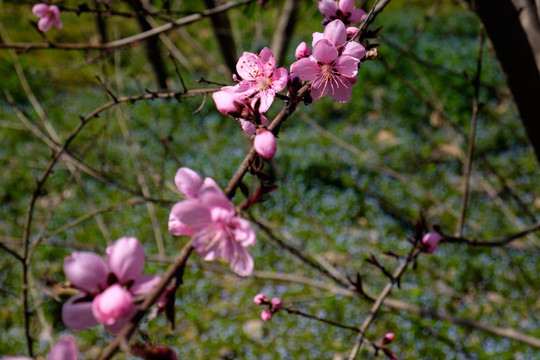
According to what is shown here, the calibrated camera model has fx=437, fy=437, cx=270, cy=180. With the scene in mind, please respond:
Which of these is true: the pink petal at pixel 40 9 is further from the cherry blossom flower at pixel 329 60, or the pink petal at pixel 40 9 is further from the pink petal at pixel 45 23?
the cherry blossom flower at pixel 329 60

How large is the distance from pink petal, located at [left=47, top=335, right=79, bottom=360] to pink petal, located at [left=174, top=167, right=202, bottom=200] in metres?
0.27

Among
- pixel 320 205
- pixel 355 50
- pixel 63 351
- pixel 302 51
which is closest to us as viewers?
pixel 63 351

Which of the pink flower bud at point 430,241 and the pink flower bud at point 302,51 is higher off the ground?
the pink flower bud at point 302,51

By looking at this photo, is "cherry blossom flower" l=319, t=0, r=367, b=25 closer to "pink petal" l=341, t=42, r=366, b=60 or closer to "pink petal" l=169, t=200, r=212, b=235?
"pink petal" l=341, t=42, r=366, b=60

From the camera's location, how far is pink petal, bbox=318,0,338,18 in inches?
41.0

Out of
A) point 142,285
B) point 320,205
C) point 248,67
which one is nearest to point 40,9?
point 248,67

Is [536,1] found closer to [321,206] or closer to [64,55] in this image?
[321,206]

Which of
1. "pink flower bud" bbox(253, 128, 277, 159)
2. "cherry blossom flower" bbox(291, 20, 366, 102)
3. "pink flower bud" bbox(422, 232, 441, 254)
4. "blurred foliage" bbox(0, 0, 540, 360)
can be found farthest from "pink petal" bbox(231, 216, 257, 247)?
"blurred foliage" bbox(0, 0, 540, 360)

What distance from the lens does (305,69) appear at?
86 centimetres

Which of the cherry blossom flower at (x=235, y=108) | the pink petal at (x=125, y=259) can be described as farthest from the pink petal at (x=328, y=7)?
the pink petal at (x=125, y=259)

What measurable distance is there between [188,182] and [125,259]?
0.15 m

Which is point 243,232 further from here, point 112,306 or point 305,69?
point 305,69

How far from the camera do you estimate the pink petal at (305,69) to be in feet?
2.79

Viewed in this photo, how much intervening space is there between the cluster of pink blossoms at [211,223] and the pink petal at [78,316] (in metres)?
0.17
